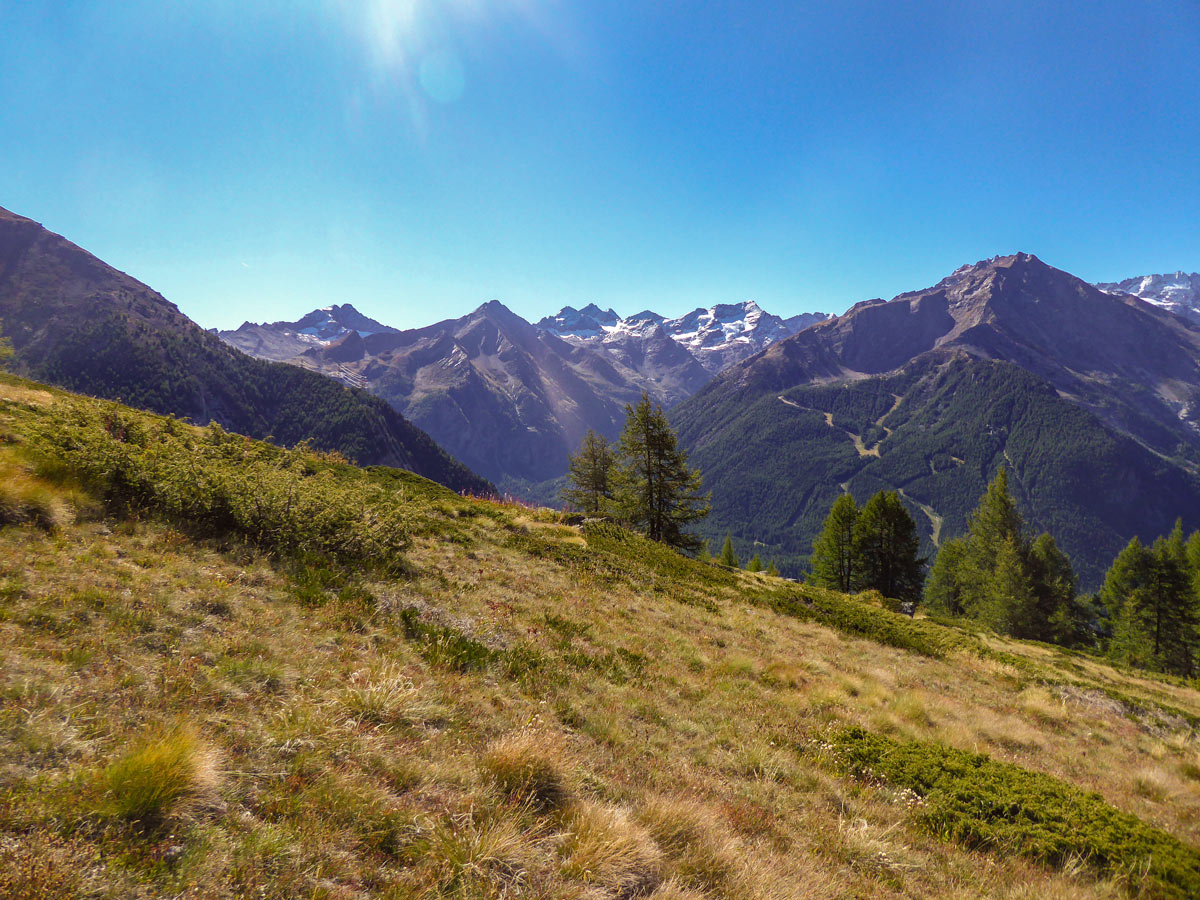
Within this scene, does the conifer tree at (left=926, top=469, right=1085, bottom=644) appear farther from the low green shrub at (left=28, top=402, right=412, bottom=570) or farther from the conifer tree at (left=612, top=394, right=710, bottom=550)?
the low green shrub at (left=28, top=402, right=412, bottom=570)

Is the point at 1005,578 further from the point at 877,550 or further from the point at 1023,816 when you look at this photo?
the point at 1023,816

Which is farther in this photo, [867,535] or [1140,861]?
[867,535]

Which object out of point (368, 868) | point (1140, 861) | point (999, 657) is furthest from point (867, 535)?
point (368, 868)

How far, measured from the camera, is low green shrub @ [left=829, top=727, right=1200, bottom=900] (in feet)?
18.5

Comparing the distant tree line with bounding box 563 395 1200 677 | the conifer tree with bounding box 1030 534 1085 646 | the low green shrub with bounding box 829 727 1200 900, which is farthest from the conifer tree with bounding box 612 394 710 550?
the conifer tree with bounding box 1030 534 1085 646

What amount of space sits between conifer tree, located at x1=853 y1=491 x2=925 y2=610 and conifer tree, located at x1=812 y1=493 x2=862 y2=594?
0.62m

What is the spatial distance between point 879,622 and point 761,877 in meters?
18.9

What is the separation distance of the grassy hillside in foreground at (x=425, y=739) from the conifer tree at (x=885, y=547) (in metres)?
33.1

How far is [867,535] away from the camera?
4375 cm

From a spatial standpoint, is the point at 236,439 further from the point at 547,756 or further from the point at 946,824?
the point at 946,824

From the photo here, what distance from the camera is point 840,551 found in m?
45.7

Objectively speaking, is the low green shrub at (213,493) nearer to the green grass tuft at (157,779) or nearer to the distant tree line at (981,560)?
the green grass tuft at (157,779)

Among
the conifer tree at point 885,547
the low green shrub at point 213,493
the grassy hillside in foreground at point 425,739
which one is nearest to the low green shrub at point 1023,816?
the grassy hillside in foreground at point 425,739

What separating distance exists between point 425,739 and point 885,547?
4886cm
